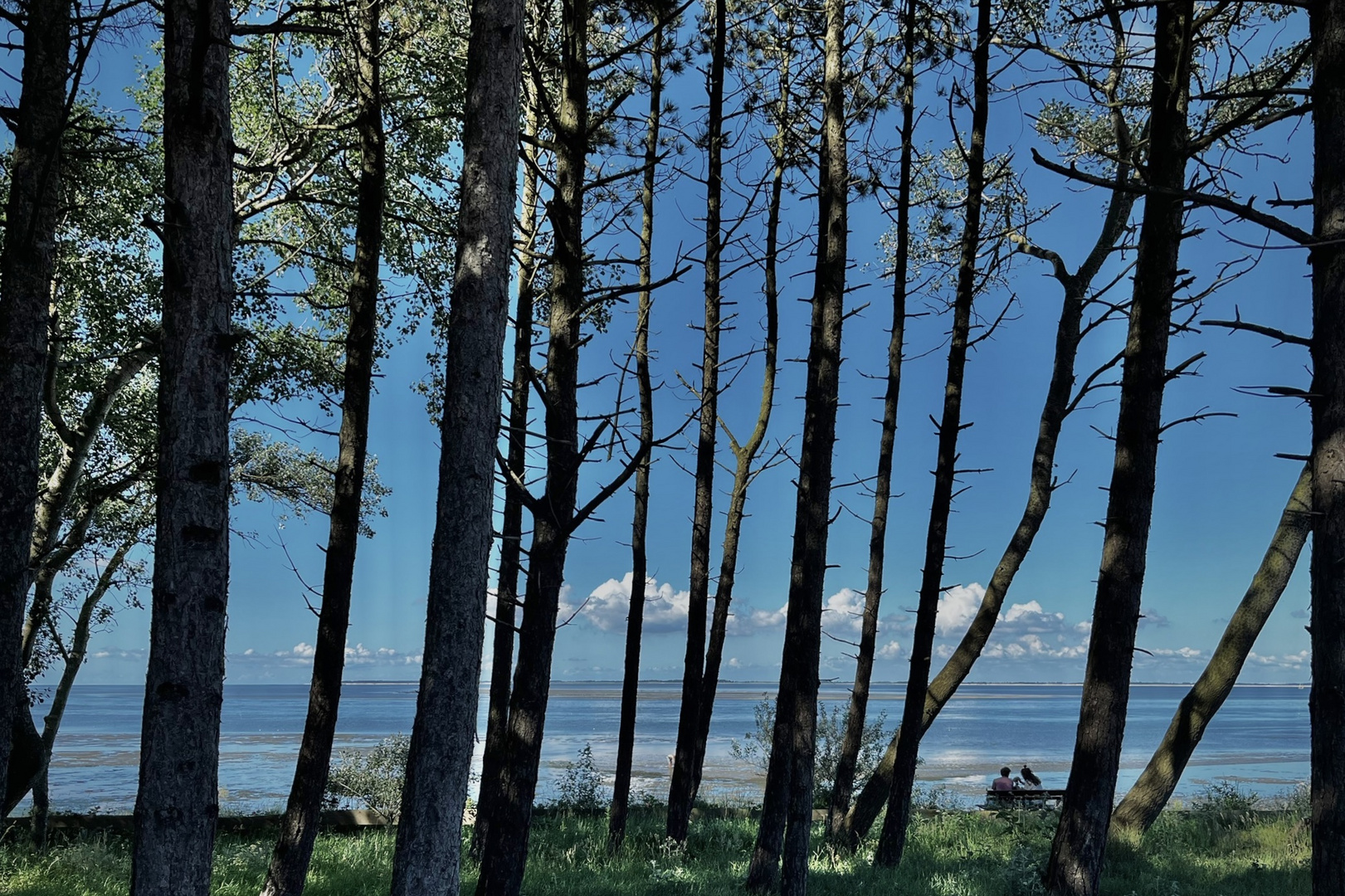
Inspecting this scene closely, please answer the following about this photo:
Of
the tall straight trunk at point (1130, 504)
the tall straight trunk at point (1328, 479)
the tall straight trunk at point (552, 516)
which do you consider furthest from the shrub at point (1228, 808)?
the tall straight trunk at point (552, 516)

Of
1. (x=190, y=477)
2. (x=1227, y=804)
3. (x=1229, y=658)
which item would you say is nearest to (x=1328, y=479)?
(x=190, y=477)

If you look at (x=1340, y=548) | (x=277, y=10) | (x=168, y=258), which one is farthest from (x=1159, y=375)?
(x=277, y=10)

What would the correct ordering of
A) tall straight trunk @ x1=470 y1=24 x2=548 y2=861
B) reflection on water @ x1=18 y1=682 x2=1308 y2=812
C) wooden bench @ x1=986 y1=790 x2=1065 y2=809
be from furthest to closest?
reflection on water @ x1=18 y1=682 x2=1308 y2=812
wooden bench @ x1=986 y1=790 x2=1065 y2=809
tall straight trunk @ x1=470 y1=24 x2=548 y2=861

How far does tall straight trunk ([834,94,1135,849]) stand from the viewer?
43.5 ft

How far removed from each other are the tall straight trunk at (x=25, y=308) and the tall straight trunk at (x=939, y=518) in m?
9.07

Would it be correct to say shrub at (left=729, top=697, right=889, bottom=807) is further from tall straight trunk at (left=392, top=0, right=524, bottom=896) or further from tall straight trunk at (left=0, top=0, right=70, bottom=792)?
tall straight trunk at (left=0, top=0, right=70, bottom=792)

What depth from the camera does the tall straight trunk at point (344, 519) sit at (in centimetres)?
842

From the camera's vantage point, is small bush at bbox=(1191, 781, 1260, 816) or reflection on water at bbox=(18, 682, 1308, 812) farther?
reflection on water at bbox=(18, 682, 1308, 812)

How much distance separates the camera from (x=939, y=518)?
38.1ft

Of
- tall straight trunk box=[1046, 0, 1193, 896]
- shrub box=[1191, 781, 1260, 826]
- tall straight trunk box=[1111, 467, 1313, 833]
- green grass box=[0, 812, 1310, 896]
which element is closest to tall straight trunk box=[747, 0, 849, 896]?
green grass box=[0, 812, 1310, 896]

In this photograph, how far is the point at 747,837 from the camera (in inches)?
522

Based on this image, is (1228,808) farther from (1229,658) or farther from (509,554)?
(509,554)

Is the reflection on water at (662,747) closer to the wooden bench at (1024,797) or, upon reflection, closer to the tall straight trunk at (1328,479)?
the wooden bench at (1024,797)

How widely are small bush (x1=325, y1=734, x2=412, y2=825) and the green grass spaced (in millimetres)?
3310
